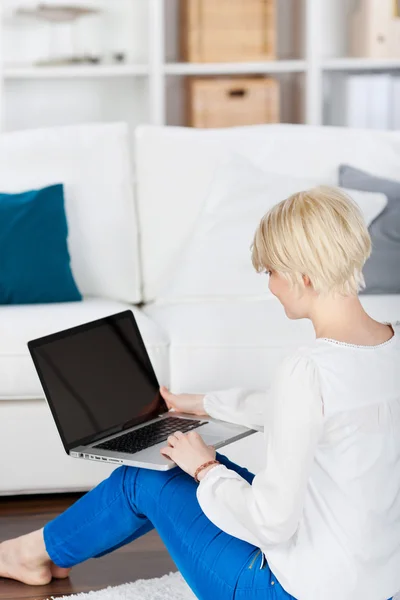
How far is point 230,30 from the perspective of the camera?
384 cm

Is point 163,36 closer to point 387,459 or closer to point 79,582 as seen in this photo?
point 79,582

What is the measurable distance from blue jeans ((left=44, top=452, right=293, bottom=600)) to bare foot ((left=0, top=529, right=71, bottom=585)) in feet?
0.20

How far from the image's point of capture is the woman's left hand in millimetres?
1415

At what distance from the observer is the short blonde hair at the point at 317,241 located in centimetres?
128

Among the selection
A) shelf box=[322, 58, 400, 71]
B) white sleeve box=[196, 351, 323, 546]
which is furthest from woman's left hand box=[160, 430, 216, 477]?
shelf box=[322, 58, 400, 71]

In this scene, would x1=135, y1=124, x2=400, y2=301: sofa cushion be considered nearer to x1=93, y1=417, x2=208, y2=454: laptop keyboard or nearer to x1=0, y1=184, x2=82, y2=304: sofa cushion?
x1=0, y1=184, x2=82, y2=304: sofa cushion

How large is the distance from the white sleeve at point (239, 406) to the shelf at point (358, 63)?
8.34 ft

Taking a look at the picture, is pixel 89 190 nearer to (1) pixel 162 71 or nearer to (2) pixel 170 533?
(1) pixel 162 71

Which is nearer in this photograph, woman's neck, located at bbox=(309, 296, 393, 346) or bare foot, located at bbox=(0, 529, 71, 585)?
woman's neck, located at bbox=(309, 296, 393, 346)

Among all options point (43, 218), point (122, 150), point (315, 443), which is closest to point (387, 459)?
point (315, 443)

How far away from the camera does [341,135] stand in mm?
→ 2957

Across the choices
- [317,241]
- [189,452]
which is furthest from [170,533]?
[317,241]

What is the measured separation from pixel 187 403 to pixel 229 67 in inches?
93.4

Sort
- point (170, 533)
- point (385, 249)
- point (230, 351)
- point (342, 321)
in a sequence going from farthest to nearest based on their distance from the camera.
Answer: point (385, 249), point (230, 351), point (170, 533), point (342, 321)
